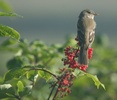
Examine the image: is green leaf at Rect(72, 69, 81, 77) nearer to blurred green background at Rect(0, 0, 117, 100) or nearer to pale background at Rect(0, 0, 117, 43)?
blurred green background at Rect(0, 0, 117, 100)

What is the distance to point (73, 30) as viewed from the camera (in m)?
33.6

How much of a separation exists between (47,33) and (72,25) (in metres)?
3.52

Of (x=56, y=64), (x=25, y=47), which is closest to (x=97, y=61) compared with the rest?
(x=56, y=64)

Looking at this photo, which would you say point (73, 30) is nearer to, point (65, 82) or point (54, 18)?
point (54, 18)

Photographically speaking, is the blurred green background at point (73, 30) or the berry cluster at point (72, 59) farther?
the blurred green background at point (73, 30)

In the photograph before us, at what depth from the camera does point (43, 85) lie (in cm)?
673

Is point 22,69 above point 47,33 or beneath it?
above

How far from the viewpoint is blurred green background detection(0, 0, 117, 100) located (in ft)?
26.6

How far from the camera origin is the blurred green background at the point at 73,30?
8116 millimetres

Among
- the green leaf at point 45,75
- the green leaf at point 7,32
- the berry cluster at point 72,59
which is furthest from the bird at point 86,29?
the green leaf at point 7,32

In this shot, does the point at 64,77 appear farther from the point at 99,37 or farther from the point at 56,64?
the point at 99,37

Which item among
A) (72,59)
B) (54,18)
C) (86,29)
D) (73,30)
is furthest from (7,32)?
(54,18)

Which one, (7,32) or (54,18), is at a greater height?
(7,32)

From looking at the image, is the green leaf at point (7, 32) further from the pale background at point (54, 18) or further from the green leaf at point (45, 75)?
the pale background at point (54, 18)
